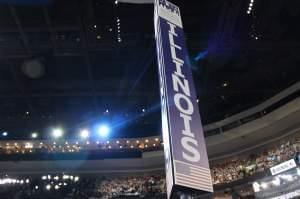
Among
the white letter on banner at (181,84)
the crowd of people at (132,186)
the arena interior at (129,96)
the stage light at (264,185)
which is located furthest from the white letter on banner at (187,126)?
the crowd of people at (132,186)

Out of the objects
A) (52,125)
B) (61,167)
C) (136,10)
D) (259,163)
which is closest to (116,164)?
(61,167)

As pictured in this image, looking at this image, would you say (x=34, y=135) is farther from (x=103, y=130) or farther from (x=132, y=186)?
(x=132, y=186)

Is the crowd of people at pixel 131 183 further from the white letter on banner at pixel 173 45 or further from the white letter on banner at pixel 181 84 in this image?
the white letter on banner at pixel 181 84

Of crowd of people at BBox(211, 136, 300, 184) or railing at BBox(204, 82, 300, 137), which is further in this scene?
railing at BBox(204, 82, 300, 137)

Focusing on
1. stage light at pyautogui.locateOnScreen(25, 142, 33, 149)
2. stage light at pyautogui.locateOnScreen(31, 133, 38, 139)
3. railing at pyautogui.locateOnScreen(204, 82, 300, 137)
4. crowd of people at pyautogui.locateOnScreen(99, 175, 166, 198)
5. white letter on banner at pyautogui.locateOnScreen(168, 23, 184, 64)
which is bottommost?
white letter on banner at pyautogui.locateOnScreen(168, 23, 184, 64)

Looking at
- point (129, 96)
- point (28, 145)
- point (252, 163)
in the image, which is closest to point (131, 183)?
point (129, 96)

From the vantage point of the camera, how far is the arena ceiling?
13.5 meters

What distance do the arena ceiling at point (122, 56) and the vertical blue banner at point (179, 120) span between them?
8.82 meters

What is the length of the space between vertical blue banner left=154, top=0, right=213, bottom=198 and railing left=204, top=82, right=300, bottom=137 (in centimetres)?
1593

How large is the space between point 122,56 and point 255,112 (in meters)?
9.70

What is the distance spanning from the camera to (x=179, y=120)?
3.48 metres

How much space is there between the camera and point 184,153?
323 centimetres

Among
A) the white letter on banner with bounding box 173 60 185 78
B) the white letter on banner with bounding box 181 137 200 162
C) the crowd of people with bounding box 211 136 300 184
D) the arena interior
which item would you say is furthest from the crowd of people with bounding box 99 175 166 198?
the white letter on banner with bounding box 181 137 200 162

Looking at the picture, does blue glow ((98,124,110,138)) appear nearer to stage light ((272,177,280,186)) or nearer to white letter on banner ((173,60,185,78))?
stage light ((272,177,280,186))
